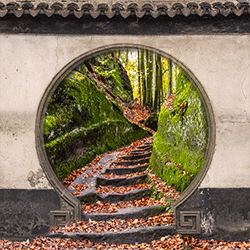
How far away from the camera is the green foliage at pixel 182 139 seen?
318 inches

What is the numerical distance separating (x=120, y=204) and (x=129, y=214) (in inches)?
42.2

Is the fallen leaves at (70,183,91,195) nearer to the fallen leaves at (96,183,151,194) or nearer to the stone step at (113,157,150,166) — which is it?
the fallen leaves at (96,183,151,194)

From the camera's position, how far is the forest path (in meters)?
6.14

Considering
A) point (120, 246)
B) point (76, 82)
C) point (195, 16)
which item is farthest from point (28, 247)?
point (76, 82)

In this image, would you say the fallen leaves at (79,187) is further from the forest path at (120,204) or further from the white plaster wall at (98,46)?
the white plaster wall at (98,46)

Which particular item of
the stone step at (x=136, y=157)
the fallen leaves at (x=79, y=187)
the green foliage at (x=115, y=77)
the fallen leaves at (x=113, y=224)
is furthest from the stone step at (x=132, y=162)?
the green foliage at (x=115, y=77)

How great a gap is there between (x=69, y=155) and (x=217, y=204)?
5.58 meters

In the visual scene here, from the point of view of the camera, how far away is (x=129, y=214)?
729 cm

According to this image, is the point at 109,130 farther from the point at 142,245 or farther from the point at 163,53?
the point at 142,245

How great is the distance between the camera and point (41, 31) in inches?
250

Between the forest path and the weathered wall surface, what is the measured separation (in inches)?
35.4

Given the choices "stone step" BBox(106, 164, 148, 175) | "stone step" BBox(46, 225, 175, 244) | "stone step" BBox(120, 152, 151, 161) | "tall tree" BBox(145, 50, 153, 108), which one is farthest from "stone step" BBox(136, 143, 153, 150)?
"stone step" BBox(46, 225, 175, 244)

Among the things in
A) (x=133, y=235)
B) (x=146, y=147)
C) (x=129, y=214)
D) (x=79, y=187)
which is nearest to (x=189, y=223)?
(x=133, y=235)

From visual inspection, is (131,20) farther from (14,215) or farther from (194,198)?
(14,215)
